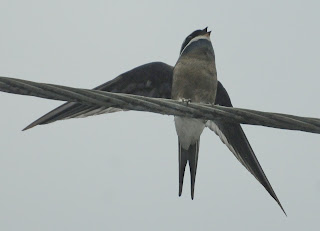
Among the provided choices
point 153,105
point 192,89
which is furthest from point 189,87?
point 153,105

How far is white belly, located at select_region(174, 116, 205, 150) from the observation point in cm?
727

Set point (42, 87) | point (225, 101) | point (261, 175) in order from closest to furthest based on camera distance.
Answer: point (42, 87) → point (261, 175) → point (225, 101)

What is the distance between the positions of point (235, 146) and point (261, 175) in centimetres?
93

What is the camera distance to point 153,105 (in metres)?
3.98

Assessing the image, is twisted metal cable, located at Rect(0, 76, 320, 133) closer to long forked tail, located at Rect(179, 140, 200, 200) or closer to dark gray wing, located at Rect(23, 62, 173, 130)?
dark gray wing, located at Rect(23, 62, 173, 130)

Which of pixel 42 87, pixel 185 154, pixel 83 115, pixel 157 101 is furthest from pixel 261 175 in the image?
pixel 42 87

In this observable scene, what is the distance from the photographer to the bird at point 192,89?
7.25 metres

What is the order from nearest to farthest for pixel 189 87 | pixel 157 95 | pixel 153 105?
pixel 153 105
pixel 189 87
pixel 157 95

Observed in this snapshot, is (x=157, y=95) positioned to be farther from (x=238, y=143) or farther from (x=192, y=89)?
(x=238, y=143)

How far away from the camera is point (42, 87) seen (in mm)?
3572

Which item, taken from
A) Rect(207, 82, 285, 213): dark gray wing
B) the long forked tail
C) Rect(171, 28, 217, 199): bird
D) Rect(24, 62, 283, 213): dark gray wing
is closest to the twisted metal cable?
Rect(207, 82, 285, 213): dark gray wing

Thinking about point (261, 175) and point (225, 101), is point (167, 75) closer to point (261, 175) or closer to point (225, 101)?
point (225, 101)

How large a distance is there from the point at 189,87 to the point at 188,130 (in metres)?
0.53

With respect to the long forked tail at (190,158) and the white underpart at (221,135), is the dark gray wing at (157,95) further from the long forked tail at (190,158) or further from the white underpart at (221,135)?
the long forked tail at (190,158)
